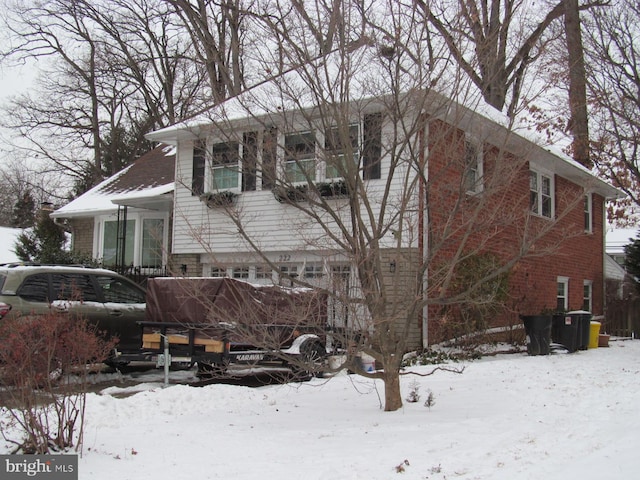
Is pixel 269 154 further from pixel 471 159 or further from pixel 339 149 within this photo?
pixel 471 159

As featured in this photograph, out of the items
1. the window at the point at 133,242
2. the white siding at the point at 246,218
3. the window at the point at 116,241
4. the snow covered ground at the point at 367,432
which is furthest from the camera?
the window at the point at 116,241

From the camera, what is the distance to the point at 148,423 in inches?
272

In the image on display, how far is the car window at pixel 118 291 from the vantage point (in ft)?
36.2

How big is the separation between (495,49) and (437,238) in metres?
2.41

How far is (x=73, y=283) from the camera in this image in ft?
32.7

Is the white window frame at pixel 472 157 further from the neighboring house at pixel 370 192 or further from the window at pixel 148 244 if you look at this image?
the window at pixel 148 244

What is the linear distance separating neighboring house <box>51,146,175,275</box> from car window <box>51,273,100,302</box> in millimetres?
6013

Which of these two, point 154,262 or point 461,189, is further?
point 154,262

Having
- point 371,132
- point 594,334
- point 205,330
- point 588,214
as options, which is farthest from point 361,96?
point 588,214

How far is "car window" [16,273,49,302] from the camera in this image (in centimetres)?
976

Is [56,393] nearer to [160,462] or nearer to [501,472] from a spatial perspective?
[160,462]

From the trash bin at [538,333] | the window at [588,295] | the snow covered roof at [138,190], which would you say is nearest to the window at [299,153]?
the trash bin at [538,333]

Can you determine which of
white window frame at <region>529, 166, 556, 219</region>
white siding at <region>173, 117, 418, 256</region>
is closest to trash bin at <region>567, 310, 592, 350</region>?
white window frame at <region>529, 166, 556, 219</region>

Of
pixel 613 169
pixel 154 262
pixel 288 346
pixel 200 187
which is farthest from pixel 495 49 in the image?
pixel 613 169
